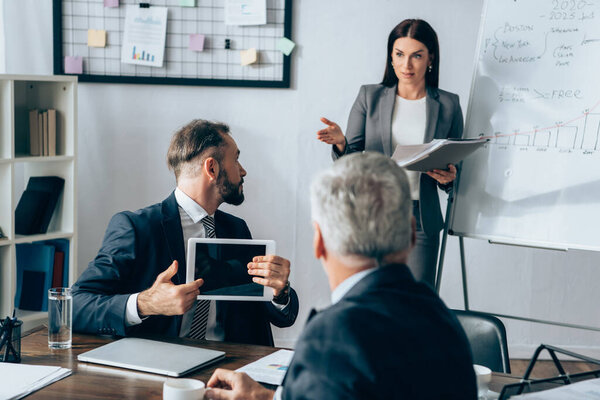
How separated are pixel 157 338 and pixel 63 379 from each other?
0.30 meters

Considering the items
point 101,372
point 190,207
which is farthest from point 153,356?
point 190,207

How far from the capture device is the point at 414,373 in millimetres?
907

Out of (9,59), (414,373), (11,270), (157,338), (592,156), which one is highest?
(9,59)

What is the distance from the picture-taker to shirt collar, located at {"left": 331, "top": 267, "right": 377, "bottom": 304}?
100cm

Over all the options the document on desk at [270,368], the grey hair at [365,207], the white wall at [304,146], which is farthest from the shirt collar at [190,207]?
the white wall at [304,146]

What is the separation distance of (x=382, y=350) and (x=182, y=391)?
46 cm

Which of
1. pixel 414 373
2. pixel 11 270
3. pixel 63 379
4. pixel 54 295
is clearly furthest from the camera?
pixel 11 270

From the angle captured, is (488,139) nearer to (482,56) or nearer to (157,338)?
(482,56)

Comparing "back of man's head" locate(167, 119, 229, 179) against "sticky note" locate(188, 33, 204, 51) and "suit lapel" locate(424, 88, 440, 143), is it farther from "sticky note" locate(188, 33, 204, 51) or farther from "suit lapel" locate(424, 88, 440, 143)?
"sticky note" locate(188, 33, 204, 51)

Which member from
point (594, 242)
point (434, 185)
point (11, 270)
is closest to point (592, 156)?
point (594, 242)

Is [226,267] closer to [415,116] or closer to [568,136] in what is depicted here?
[415,116]

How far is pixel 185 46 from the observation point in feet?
11.5

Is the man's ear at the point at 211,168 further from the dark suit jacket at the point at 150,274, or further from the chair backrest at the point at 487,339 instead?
the chair backrest at the point at 487,339

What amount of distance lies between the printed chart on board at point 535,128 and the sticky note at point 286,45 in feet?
3.52
